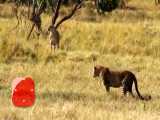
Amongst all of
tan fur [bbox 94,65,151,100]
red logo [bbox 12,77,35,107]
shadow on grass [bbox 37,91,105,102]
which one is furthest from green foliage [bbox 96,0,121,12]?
red logo [bbox 12,77,35,107]

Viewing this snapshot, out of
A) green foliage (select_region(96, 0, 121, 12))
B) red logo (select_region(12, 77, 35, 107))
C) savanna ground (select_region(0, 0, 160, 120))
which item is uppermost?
red logo (select_region(12, 77, 35, 107))

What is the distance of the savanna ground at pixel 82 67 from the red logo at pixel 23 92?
144 millimetres

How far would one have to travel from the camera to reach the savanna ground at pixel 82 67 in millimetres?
12203

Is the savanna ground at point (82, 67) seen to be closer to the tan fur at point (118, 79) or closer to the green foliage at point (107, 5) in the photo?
the tan fur at point (118, 79)

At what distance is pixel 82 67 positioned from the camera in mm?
21578

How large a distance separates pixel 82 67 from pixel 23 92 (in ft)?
32.1

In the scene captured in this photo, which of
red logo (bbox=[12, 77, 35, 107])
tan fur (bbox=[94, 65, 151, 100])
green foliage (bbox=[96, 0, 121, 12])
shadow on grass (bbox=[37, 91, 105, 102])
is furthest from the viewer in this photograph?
green foliage (bbox=[96, 0, 121, 12])

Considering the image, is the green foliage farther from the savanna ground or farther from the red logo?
the red logo

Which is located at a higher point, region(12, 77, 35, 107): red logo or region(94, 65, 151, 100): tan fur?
region(12, 77, 35, 107): red logo

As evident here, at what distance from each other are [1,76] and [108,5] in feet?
73.8

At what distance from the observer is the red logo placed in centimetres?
1176

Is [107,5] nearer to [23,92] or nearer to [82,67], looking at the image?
[82,67]

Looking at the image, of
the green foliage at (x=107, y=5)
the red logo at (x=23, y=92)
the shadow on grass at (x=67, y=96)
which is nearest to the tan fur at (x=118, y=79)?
the shadow on grass at (x=67, y=96)

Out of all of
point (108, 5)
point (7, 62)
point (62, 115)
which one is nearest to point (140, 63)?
point (7, 62)
